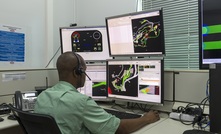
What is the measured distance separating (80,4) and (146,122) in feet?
7.38

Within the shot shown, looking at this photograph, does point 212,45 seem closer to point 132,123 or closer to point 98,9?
point 132,123

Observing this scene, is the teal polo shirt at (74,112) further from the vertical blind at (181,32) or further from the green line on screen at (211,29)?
the vertical blind at (181,32)

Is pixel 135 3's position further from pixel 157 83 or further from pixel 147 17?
pixel 157 83

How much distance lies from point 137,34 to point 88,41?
2.01 feet

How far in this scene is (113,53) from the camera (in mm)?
1908

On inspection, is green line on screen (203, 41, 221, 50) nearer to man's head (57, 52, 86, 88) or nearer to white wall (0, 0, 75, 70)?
man's head (57, 52, 86, 88)

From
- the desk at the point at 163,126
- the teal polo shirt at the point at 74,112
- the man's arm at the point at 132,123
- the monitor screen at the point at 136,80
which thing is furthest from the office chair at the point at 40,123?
the monitor screen at the point at 136,80

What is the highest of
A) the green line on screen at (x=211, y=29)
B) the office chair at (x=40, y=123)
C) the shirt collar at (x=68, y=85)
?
the green line on screen at (x=211, y=29)

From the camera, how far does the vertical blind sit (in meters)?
2.37

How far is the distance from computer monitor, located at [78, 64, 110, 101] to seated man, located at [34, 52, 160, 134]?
72 centimetres

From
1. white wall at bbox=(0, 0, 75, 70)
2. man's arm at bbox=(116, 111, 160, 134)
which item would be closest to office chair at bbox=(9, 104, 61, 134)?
man's arm at bbox=(116, 111, 160, 134)

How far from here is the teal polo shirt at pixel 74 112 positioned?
102 cm

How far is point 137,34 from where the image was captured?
1.71 m

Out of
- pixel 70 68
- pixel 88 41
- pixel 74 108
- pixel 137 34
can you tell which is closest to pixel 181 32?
pixel 137 34
